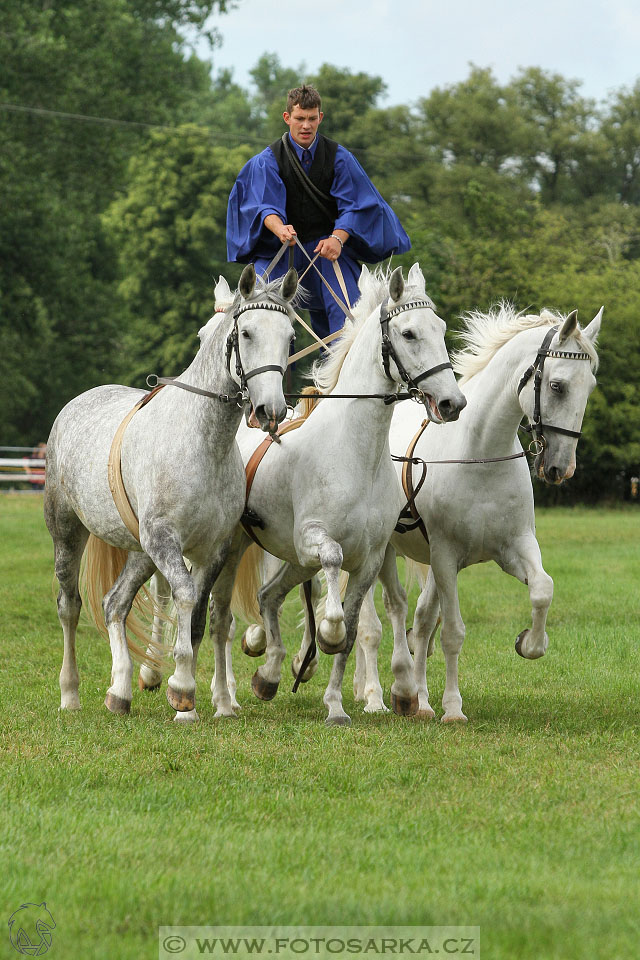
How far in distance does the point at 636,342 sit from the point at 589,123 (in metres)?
28.6

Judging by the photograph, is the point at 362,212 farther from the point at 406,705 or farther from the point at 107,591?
the point at 406,705

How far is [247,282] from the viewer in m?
6.97

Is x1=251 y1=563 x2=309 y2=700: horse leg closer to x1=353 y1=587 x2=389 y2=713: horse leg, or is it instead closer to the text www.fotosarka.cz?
x1=353 y1=587 x2=389 y2=713: horse leg

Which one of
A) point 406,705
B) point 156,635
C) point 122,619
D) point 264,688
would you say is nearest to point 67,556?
point 156,635

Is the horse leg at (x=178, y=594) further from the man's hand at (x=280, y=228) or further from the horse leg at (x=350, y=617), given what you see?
the man's hand at (x=280, y=228)

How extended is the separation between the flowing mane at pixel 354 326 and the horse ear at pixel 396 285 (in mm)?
327

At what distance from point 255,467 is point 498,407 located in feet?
5.24

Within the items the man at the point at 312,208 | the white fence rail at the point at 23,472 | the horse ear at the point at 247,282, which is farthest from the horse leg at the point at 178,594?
the white fence rail at the point at 23,472

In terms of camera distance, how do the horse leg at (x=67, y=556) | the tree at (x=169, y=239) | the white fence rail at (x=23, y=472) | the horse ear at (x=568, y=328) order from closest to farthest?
the horse ear at (x=568, y=328) < the horse leg at (x=67, y=556) < the white fence rail at (x=23, y=472) < the tree at (x=169, y=239)

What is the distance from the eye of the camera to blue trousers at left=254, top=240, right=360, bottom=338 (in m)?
8.84

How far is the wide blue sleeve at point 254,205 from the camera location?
8562 mm

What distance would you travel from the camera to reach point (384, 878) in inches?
167

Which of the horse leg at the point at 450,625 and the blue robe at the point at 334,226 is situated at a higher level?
the blue robe at the point at 334,226

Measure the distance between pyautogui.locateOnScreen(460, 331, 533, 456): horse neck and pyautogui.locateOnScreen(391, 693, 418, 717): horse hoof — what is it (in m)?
1.62
